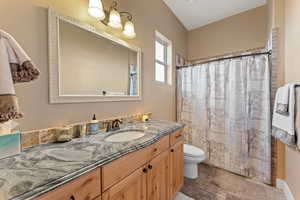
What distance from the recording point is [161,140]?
1400 mm

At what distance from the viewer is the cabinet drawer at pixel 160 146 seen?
4.12ft

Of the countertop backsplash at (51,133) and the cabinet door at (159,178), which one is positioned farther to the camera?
the cabinet door at (159,178)

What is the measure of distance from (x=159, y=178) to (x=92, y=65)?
3.94ft

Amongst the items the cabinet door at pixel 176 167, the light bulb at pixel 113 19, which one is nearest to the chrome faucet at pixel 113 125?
the cabinet door at pixel 176 167

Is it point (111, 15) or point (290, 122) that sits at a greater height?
point (111, 15)

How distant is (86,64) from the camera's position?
4.49 feet

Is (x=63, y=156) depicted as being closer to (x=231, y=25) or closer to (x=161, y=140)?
(x=161, y=140)

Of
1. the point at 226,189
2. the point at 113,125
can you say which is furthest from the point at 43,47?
the point at 226,189

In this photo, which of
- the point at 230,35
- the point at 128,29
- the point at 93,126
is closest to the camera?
the point at 93,126

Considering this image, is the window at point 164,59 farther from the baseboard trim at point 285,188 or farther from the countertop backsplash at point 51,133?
the baseboard trim at point 285,188

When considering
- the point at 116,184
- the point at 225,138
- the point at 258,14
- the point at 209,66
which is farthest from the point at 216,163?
the point at 258,14

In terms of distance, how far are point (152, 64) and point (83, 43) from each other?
1.16 m

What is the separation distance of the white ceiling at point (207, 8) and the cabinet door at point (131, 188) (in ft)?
9.03

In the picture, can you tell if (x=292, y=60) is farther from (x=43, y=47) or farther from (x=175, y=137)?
(x=43, y=47)
